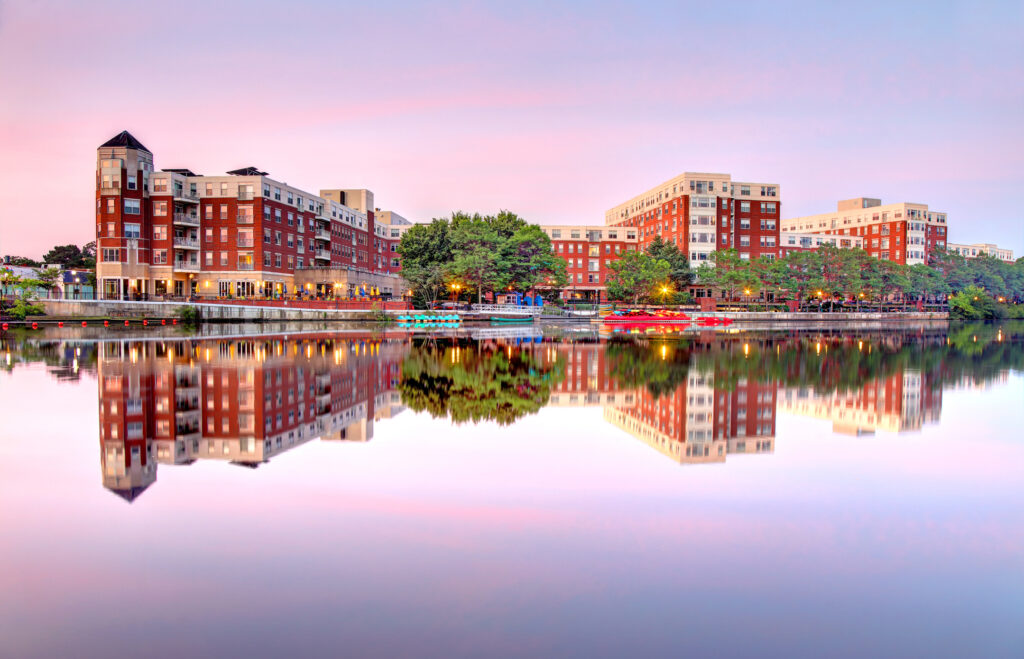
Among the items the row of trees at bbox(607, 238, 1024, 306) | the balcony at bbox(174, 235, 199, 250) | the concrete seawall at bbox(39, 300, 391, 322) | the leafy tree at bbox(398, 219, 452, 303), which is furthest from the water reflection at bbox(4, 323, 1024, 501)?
the row of trees at bbox(607, 238, 1024, 306)

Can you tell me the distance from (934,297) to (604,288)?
7003cm

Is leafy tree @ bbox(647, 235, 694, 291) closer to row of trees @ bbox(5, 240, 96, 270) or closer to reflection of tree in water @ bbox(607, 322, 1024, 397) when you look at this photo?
reflection of tree in water @ bbox(607, 322, 1024, 397)

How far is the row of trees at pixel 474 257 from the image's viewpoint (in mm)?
76250

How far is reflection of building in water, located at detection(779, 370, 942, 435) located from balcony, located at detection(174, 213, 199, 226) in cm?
7963

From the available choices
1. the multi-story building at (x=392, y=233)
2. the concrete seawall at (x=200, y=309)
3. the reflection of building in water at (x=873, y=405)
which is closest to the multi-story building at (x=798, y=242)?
the multi-story building at (x=392, y=233)

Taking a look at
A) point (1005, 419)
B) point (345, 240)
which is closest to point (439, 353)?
point (1005, 419)

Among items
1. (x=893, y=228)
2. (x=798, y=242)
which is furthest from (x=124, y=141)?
(x=893, y=228)

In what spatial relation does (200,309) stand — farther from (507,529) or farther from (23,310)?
(507,529)

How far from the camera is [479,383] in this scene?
18.2 meters

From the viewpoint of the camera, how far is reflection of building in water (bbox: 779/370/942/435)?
42.3 feet

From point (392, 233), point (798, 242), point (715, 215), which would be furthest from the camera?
point (392, 233)

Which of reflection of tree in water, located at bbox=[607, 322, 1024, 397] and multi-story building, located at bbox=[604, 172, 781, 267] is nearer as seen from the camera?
reflection of tree in water, located at bbox=[607, 322, 1024, 397]

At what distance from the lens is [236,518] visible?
6.61 m

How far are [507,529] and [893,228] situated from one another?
527ft
